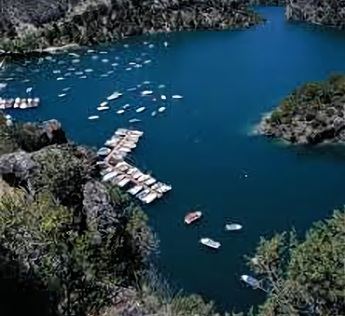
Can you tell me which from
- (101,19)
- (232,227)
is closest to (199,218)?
(232,227)

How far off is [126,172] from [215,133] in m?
14.2

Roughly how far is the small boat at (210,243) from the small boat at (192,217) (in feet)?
8.89

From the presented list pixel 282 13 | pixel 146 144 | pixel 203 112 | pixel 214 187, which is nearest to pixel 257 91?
pixel 203 112

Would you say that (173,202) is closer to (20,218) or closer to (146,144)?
(146,144)

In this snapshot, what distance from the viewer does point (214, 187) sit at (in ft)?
185

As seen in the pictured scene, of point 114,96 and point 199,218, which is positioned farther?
point 114,96

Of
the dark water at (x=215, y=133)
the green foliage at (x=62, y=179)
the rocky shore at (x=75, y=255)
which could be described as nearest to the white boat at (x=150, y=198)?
the dark water at (x=215, y=133)

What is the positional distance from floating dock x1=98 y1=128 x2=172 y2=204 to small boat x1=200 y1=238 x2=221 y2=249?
7.64 metres

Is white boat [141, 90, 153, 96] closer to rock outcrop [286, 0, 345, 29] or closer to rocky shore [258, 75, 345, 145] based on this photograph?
rocky shore [258, 75, 345, 145]

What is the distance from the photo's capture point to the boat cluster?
7912cm

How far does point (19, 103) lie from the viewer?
262ft

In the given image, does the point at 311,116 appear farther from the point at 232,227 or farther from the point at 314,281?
the point at 314,281

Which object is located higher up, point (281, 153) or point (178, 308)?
point (178, 308)

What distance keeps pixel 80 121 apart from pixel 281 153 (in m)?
22.9
